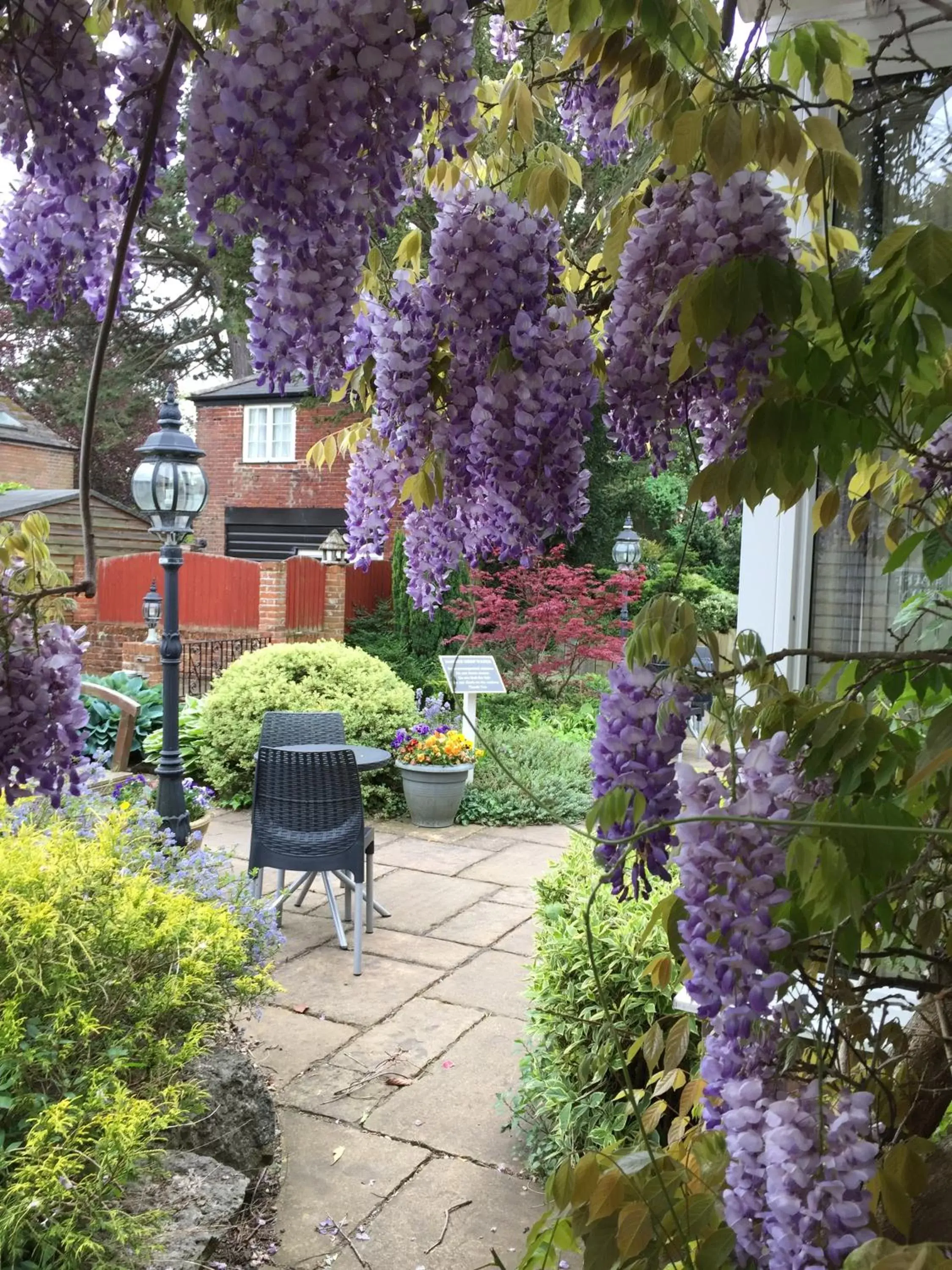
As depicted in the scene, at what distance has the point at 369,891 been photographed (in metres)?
4.48

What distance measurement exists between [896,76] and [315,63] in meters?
1.91

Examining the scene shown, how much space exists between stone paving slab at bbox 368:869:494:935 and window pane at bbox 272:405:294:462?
956 centimetres

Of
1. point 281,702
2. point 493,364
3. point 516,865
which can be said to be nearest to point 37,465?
point 281,702

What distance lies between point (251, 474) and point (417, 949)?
11080 mm

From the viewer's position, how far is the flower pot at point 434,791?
21.2ft

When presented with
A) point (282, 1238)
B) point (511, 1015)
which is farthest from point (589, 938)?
point (511, 1015)

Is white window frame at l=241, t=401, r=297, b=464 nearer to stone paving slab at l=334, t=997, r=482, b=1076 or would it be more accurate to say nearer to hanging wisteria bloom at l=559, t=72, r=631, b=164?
stone paving slab at l=334, t=997, r=482, b=1076

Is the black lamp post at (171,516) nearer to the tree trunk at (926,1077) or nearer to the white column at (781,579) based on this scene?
the white column at (781,579)

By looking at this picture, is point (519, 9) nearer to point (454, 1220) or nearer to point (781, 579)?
point (781, 579)

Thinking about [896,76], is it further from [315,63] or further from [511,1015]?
[511,1015]

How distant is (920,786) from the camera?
0.96 meters

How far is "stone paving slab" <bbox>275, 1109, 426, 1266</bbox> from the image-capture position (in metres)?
2.43

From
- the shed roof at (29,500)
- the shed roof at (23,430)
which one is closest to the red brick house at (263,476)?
the shed roof at (29,500)

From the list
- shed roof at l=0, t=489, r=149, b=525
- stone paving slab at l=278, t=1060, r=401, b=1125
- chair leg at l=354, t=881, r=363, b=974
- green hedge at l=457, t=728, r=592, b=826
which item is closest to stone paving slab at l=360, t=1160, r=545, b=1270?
stone paving slab at l=278, t=1060, r=401, b=1125
